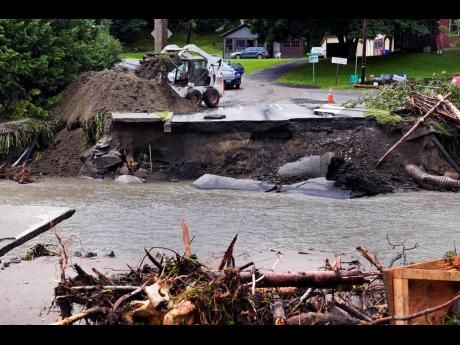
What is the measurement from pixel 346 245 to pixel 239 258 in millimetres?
2585

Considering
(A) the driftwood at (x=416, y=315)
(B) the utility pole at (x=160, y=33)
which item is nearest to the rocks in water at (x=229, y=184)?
(B) the utility pole at (x=160, y=33)

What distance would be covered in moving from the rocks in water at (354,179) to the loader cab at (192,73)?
10.0 m

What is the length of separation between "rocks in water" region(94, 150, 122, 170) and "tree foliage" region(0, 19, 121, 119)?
415cm

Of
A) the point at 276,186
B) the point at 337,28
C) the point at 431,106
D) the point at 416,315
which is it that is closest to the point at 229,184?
the point at 276,186

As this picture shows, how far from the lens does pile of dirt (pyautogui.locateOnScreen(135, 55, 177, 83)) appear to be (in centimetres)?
2884

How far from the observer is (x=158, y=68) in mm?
29016

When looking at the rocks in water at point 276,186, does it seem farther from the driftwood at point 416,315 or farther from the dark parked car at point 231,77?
the dark parked car at point 231,77

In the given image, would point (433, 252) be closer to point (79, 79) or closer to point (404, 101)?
point (404, 101)

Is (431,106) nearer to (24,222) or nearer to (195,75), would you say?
(195,75)

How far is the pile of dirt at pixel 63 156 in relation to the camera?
2500 cm

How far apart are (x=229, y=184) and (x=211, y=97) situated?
8345 mm

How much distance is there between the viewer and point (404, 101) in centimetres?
2464

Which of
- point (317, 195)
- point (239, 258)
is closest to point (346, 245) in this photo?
point (239, 258)
